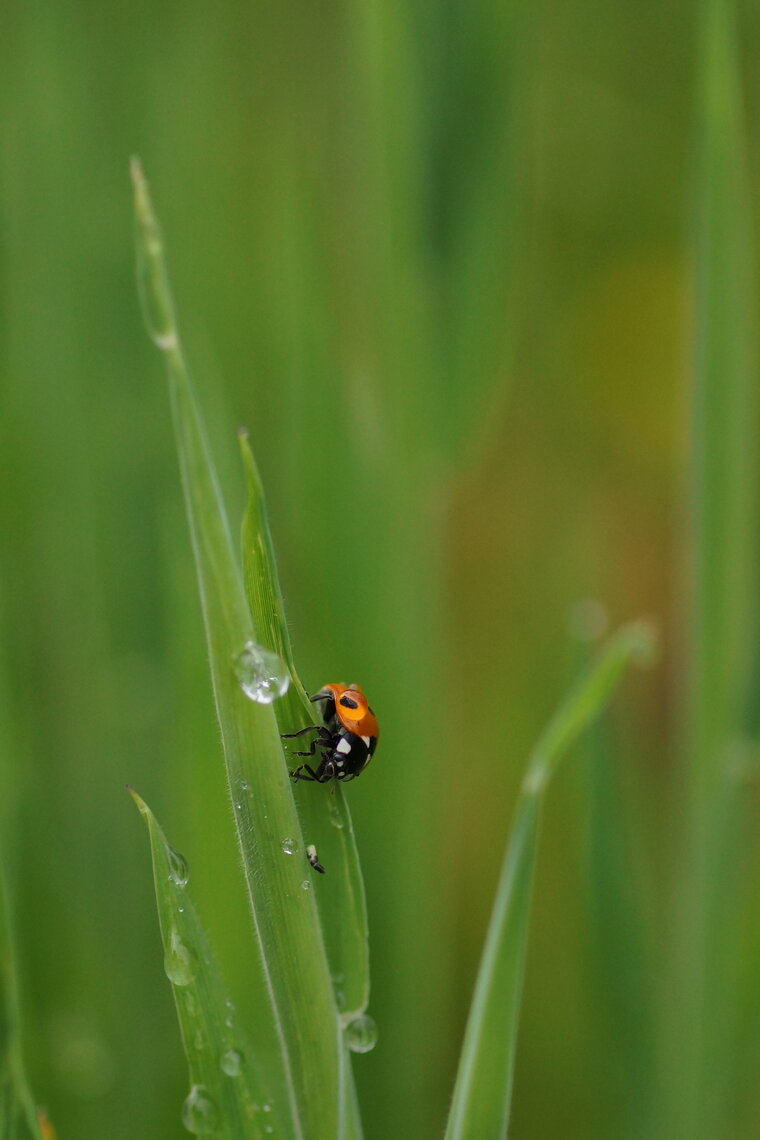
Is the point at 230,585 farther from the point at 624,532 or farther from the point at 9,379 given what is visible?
the point at 624,532

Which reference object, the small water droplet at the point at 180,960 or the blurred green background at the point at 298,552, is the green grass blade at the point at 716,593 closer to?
the blurred green background at the point at 298,552

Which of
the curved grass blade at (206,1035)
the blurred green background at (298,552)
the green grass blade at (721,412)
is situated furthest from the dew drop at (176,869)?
the green grass blade at (721,412)

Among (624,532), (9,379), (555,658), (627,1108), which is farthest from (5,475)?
(624,532)

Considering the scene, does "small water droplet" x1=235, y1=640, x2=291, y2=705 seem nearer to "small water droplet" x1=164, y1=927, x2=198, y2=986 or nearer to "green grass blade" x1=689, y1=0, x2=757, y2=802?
"small water droplet" x1=164, y1=927, x2=198, y2=986

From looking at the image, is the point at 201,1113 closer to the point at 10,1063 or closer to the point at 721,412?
the point at 10,1063

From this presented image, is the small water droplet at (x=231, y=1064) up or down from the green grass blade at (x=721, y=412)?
down

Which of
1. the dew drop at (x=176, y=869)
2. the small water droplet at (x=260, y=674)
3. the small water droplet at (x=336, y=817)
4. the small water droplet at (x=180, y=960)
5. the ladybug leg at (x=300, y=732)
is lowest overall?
the small water droplet at (x=180, y=960)

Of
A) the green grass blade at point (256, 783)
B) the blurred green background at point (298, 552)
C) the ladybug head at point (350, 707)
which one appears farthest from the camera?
the blurred green background at point (298, 552)

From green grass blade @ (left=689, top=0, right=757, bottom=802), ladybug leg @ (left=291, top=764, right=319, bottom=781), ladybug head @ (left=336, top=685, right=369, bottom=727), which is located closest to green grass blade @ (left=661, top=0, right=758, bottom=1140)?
green grass blade @ (left=689, top=0, right=757, bottom=802)

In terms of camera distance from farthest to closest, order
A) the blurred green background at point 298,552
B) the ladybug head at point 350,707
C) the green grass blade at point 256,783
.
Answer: the blurred green background at point 298,552 < the ladybug head at point 350,707 < the green grass blade at point 256,783
